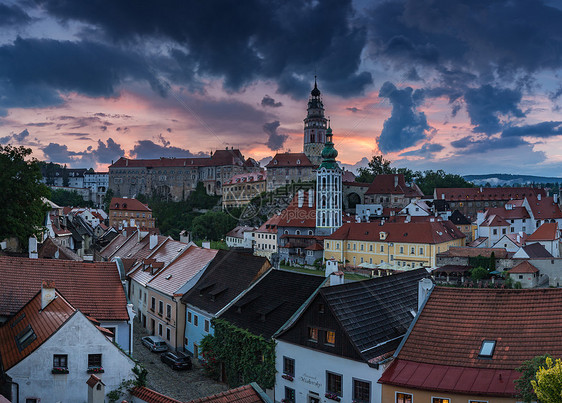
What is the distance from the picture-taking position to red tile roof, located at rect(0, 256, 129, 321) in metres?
18.6

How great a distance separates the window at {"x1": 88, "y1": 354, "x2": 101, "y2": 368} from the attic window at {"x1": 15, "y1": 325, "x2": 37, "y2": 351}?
180 cm

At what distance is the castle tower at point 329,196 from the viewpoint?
83.3 metres

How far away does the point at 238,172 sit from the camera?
13800cm

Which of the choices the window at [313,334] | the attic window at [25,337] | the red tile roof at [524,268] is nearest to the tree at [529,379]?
the window at [313,334]

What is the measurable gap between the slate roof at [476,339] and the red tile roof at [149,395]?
23.0ft

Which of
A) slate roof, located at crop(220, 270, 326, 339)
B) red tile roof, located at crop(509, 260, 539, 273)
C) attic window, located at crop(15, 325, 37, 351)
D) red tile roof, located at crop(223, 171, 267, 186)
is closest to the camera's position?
attic window, located at crop(15, 325, 37, 351)

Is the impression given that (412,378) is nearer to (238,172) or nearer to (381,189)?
(381,189)

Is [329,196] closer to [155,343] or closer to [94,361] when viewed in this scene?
[155,343]

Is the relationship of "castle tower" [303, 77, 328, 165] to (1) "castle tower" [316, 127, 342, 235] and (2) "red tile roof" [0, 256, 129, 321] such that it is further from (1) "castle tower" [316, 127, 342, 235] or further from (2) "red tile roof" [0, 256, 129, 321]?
(2) "red tile roof" [0, 256, 129, 321]

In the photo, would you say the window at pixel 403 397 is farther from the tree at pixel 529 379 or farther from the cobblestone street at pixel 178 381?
the cobblestone street at pixel 178 381

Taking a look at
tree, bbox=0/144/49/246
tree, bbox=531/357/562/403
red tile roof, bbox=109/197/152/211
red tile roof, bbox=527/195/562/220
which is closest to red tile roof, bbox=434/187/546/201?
red tile roof, bbox=527/195/562/220

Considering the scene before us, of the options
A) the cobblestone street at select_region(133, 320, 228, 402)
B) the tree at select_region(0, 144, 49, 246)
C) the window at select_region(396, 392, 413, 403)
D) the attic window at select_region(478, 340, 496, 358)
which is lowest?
the cobblestone street at select_region(133, 320, 228, 402)

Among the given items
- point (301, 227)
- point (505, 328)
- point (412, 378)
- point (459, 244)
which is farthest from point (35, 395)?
point (301, 227)

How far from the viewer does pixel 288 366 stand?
19344 millimetres
